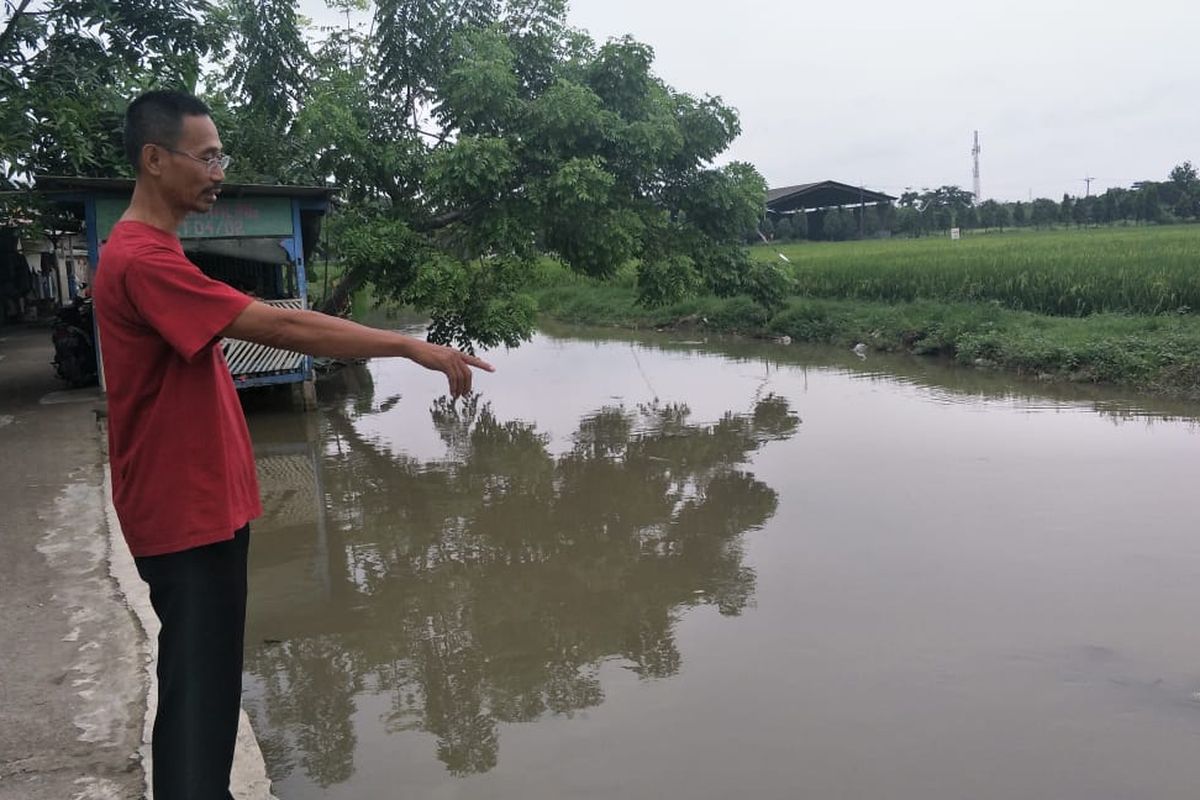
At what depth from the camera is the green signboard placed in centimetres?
924

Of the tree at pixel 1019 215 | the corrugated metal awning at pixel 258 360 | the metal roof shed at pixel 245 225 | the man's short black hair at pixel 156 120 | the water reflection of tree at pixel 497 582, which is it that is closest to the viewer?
the man's short black hair at pixel 156 120

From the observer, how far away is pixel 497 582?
505 centimetres

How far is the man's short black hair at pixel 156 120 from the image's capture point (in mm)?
1950

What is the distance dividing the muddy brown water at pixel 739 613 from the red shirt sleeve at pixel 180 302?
193 cm

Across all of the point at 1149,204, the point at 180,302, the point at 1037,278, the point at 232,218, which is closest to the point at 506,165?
the point at 232,218

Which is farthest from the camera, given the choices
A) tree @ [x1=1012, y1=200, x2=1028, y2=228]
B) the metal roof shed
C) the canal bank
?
tree @ [x1=1012, y1=200, x2=1028, y2=228]

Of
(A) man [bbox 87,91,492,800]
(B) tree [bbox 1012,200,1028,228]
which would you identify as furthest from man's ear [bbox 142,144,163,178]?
(B) tree [bbox 1012,200,1028,228]

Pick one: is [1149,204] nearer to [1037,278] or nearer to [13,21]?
[1037,278]

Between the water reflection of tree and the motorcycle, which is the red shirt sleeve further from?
the motorcycle

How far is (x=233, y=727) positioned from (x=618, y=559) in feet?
11.2

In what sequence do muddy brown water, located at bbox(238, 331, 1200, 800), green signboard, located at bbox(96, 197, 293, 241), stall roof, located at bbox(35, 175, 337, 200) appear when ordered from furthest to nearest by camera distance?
green signboard, located at bbox(96, 197, 293, 241) < stall roof, located at bbox(35, 175, 337, 200) < muddy brown water, located at bbox(238, 331, 1200, 800)

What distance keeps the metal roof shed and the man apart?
7.09 metres

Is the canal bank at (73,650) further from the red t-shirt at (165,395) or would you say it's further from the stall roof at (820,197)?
the stall roof at (820,197)

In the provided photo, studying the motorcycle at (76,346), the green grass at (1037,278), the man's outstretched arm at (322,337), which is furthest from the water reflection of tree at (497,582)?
the green grass at (1037,278)
